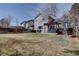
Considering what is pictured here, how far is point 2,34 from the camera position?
1.73 meters

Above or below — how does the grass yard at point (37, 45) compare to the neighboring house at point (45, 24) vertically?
below

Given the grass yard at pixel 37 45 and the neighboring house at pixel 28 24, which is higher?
the neighboring house at pixel 28 24

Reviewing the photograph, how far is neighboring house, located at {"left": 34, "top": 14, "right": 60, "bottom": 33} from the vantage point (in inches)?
67.9

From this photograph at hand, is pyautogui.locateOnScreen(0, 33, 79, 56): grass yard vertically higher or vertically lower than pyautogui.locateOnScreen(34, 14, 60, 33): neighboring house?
lower

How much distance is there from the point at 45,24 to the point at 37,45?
0.22 metres

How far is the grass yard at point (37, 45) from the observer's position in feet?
5.63

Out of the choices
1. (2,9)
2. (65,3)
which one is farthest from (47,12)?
(2,9)

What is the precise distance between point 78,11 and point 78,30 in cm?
19

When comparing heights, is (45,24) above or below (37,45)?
above

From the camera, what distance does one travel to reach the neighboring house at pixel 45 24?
5.66 feet

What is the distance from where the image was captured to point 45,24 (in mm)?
1737

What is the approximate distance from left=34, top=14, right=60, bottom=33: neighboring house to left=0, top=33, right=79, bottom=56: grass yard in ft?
0.17

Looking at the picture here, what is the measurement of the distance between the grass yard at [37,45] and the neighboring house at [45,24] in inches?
2.1

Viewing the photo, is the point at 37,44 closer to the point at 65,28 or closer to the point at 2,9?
the point at 65,28
